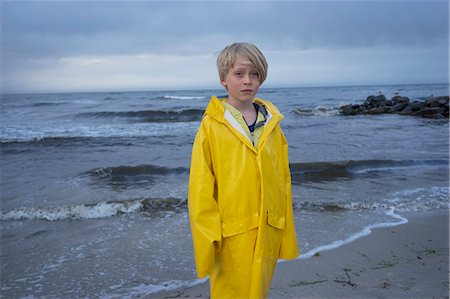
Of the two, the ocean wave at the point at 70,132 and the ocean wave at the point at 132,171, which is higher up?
the ocean wave at the point at 70,132

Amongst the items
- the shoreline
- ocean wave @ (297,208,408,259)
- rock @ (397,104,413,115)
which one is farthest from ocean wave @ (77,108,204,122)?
the shoreline

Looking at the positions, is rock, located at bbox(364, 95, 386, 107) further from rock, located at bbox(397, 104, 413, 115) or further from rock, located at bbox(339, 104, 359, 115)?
rock, located at bbox(397, 104, 413, 115)

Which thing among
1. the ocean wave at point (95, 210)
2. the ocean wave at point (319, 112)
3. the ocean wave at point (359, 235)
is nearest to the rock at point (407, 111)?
the ocean wave at point (319, 112)

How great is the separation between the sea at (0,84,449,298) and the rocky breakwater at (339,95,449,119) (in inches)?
348

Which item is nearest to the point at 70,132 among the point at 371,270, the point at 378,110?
the point at 371,270

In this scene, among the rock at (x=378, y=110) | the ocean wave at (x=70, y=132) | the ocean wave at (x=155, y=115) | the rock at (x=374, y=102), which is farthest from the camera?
the rock at (x=374, y=102)

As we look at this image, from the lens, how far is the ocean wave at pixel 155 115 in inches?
923

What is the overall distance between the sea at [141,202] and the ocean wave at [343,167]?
24 millimetres

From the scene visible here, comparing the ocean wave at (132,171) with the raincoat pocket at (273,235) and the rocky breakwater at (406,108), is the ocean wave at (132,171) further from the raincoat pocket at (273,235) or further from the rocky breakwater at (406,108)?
the rocky breakwater at (406,108)

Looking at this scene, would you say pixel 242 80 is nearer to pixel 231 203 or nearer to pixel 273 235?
pixel 231 203

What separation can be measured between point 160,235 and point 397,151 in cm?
861

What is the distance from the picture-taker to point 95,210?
6504 millimetres

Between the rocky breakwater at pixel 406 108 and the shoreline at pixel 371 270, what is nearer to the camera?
the shoreline at pixel 371 270

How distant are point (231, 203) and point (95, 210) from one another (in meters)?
4.93
